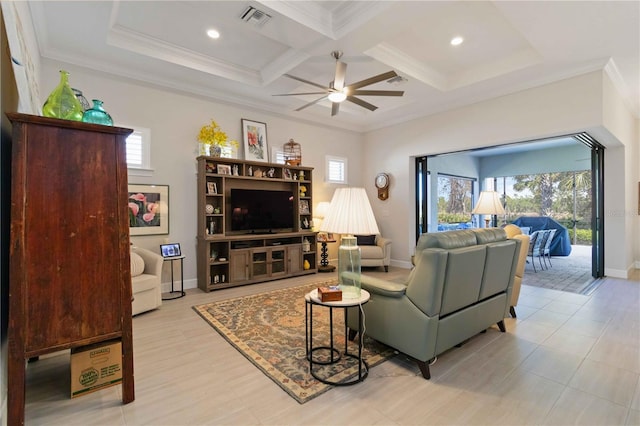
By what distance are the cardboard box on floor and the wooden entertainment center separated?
2449mm

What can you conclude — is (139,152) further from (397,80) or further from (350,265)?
(397,80)

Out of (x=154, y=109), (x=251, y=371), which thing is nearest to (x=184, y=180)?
(x=154, y=109)

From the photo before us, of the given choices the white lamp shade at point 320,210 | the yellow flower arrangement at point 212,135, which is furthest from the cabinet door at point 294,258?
the yellow flower arrangement at point 212,135

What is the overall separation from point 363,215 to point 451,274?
764 millimetres

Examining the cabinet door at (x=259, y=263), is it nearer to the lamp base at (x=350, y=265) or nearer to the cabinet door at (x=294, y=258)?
the cabinet door at (x=294, y=258)

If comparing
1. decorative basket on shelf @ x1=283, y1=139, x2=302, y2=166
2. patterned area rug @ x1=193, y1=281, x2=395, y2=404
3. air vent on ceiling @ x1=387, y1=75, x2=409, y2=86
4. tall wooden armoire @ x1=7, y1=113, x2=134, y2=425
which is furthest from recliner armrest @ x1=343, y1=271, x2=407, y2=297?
decorative basket on shelf @ x1=283, y1=139, x2=302, y2=166

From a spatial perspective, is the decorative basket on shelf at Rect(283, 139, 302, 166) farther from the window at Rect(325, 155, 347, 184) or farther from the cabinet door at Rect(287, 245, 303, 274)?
the cabinet door at Rect(287, 245, 303, 274)

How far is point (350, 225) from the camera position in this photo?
231 centimetres

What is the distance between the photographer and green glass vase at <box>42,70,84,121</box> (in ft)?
6.25

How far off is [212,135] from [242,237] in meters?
1.70

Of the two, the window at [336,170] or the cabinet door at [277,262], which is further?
the window at [336,170]

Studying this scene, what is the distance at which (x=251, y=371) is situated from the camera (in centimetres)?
232

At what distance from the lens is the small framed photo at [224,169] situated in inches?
190

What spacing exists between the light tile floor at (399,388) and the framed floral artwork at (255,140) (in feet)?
10.6
